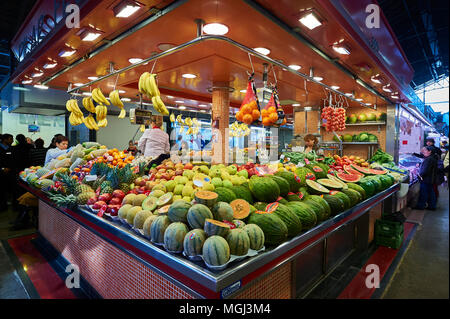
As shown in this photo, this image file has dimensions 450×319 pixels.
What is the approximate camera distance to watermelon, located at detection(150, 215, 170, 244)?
1.75 meters

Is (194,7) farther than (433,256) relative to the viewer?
Yes

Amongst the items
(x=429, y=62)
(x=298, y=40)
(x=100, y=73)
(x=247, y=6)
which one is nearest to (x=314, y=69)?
(x=298, y=40)

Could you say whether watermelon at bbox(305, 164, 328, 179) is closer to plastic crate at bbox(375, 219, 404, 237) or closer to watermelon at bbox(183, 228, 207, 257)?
plastic crate at bbox(375, 219, 404, 237)

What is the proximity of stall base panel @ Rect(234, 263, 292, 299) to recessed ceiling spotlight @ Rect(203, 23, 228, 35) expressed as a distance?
2.65m

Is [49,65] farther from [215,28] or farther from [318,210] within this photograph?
[318,210]

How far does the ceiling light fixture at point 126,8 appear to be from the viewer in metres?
2.56

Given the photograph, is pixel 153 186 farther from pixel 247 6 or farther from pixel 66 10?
pixel 66 10

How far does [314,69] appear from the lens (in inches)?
183

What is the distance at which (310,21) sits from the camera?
2830mm

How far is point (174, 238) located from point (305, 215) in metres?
1.08

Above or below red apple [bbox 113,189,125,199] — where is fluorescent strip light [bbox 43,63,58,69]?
above

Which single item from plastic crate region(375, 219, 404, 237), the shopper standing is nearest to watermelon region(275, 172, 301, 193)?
plastic crate region(375, 219, 404, 237)

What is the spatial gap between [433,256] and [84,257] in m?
3.42

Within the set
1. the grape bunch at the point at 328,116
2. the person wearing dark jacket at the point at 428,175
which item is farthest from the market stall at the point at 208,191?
the person wearing dark jacket at the point at 428,175
